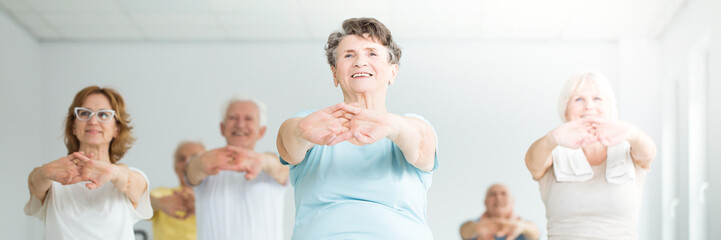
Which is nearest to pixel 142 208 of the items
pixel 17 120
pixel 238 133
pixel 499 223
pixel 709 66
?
pixel 238 133

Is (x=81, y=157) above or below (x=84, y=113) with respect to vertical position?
below

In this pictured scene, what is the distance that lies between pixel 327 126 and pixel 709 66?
3.96 metres

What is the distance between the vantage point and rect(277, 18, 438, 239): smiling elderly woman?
210 cm

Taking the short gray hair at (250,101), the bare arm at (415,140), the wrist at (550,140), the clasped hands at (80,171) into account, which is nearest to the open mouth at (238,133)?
the short gray hair at (250,101)

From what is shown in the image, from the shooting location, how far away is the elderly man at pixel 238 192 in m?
3.98

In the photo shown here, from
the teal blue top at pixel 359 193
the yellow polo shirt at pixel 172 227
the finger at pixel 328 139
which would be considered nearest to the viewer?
the finger at pixel 328 139

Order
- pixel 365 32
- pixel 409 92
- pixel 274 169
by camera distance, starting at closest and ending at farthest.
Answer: pixel 365 32 → pixel 274 169 → pixel 409 92

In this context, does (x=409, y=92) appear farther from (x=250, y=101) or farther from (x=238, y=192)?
(x=238, y=192)

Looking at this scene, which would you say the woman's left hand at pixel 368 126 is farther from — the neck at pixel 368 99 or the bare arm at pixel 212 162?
the bare arm at pixel 212 162

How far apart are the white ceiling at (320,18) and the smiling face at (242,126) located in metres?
2.40

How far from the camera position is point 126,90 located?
743 cm

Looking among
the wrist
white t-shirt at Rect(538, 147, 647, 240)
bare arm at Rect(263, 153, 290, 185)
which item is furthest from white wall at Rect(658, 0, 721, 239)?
bare arm at Rect(263, 153, 290, 185)

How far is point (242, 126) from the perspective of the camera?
4.30 m

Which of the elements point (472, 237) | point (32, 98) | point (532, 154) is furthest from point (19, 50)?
point (532, 154)
